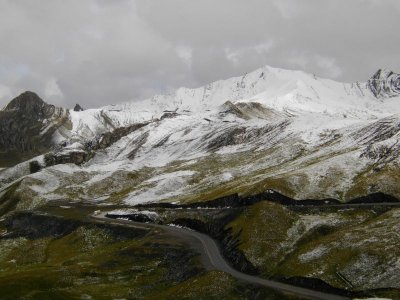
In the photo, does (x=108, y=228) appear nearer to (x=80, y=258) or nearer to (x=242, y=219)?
(x=80, y=258)

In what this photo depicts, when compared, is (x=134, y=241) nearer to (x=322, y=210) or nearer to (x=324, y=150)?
(x=322, y=210)

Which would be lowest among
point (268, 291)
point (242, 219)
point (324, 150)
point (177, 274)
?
point (268, 291)

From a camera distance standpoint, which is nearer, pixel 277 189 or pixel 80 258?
pixel 80 258

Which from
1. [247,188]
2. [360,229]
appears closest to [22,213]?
[247,188]

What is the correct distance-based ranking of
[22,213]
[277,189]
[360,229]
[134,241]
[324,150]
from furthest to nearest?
[324,150] < [22,213] < [277,189] < [134,241] < [360,229]

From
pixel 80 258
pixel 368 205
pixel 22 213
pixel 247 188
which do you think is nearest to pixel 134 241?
pixel 80 258

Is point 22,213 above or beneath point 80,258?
above

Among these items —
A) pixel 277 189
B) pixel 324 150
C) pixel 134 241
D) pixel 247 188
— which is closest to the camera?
pixel 134 241
